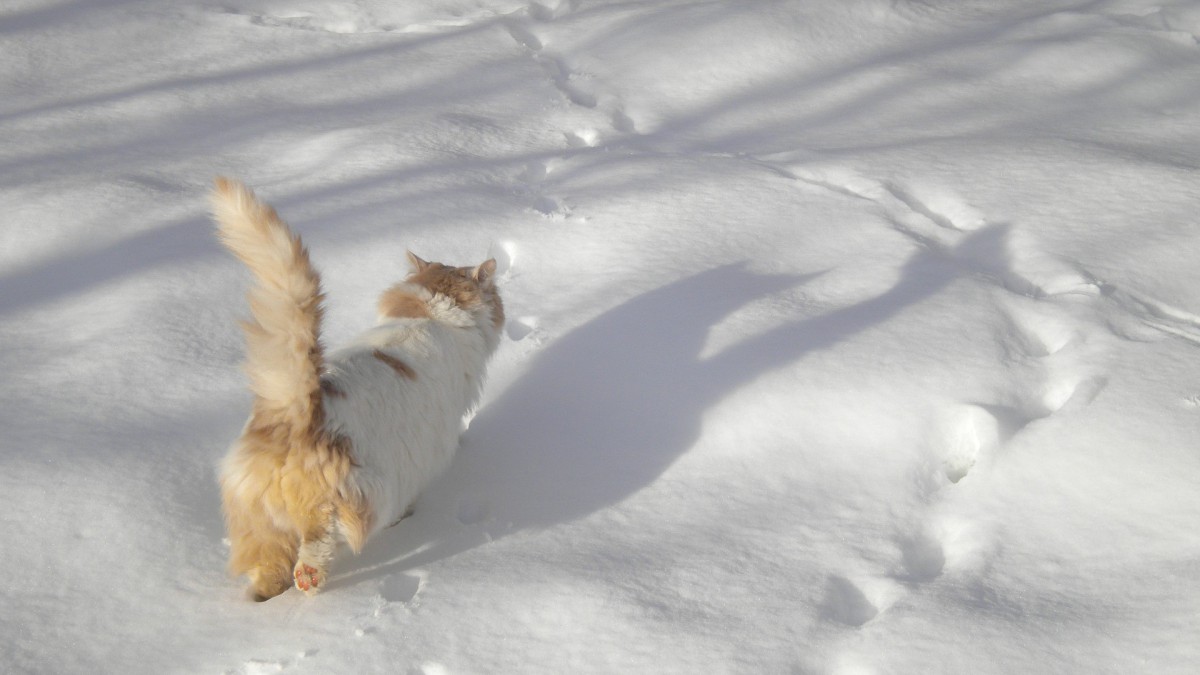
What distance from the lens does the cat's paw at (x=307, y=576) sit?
2.31 meters

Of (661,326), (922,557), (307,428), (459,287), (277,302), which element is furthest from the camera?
(661,326)

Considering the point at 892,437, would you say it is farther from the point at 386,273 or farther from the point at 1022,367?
the point at 386,273

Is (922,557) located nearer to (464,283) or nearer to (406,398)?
(406,398)

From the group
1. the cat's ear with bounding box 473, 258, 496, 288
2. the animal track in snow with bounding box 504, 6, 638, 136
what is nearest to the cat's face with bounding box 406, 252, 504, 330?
the cat's ear with bounding box 473, 258, 496, 288

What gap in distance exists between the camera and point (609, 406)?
316 centimetres

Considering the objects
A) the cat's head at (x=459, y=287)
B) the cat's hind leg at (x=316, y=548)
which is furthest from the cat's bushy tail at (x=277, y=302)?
the cat's head at (x=459, y=287)

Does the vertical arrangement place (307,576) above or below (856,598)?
below

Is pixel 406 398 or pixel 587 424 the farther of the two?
pixel 587 424

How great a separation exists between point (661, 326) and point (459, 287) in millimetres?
820

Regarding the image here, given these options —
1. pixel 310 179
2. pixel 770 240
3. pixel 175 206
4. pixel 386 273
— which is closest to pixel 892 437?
pixel 770 240

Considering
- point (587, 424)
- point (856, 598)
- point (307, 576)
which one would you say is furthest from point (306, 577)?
point (856, 598)

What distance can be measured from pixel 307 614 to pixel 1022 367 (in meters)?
2.43

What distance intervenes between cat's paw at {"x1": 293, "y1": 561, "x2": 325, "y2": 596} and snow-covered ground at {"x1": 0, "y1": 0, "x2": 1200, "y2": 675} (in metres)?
0.08

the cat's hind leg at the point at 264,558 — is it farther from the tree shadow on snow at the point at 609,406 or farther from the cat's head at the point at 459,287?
the cat's head at the point at 459,287
